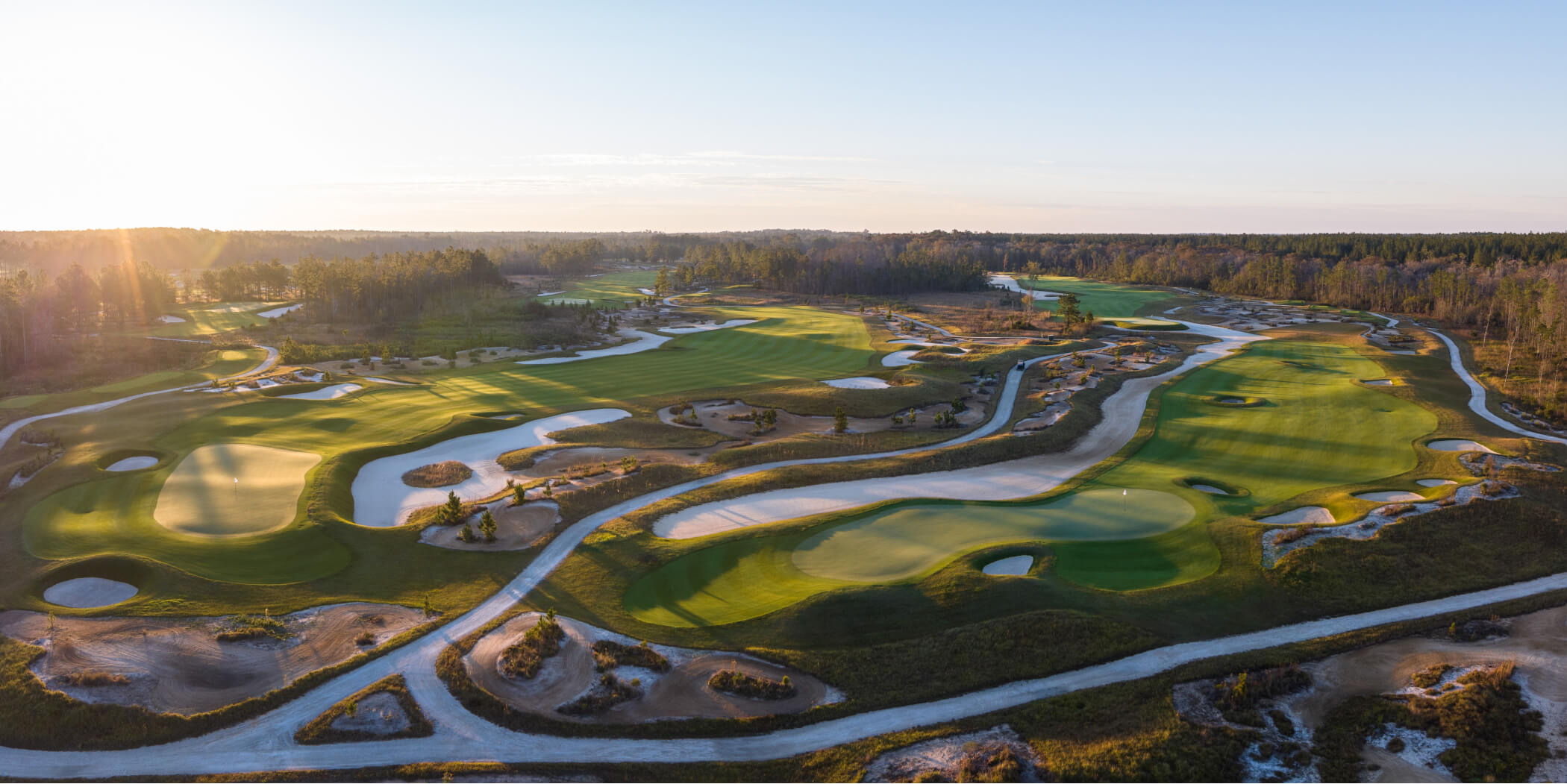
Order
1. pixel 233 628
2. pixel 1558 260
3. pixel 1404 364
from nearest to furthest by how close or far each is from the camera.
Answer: pixel 233 628 < pixel 1404 364 < pixel 1558 260

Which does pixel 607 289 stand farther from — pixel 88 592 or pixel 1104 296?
pixel 88 592

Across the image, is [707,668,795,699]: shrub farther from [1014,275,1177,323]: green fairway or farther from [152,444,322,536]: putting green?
[1014,275,1177,323]: green fairway

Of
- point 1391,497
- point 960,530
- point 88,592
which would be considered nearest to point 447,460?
point 88,592

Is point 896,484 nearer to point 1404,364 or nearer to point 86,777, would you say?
point 86,777

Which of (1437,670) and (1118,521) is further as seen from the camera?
(1118,521)

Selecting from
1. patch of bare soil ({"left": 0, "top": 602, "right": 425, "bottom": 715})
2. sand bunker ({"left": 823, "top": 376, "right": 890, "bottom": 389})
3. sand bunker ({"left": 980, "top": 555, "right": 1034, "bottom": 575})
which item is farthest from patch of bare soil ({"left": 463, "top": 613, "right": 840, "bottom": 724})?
sand bunker ({"left": 823, "top": 376, "right": 890, "bottom": 389})

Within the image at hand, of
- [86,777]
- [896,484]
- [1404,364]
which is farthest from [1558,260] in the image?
[86,777]

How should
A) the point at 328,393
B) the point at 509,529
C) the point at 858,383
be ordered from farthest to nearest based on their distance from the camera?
the point at 858,383
the point at 328,393
the point at 509,529
